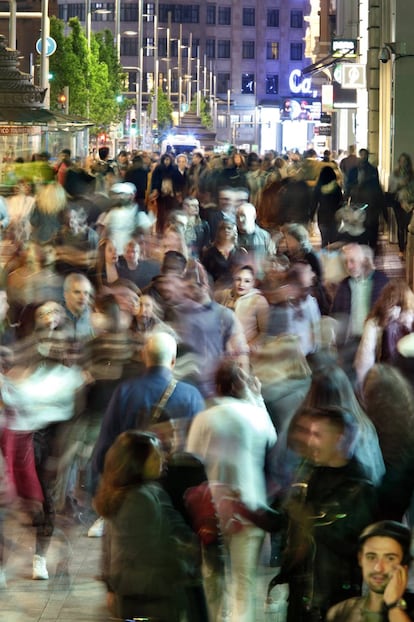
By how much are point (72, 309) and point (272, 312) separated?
4.53ft

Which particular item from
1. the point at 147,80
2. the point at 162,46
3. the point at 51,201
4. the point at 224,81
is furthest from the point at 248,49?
the point at 51,201

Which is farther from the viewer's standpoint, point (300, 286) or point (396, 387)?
point (300, 286)

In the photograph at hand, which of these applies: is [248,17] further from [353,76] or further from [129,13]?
[353,76]

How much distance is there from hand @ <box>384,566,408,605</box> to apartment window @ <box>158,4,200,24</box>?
18724 centimetres

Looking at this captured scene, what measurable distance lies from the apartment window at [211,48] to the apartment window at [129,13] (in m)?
9.58

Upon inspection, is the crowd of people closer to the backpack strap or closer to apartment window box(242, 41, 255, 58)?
the backpack strap

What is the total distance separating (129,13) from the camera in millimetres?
189250

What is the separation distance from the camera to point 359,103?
5306 cm

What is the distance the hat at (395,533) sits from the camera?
6199 mm

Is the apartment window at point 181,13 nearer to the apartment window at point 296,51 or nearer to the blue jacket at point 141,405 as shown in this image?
the apartment window at point 296,51

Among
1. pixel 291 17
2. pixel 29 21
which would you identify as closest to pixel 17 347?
pixel 29 21

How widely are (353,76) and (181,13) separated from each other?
149m

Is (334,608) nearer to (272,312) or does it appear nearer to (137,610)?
(137,610)

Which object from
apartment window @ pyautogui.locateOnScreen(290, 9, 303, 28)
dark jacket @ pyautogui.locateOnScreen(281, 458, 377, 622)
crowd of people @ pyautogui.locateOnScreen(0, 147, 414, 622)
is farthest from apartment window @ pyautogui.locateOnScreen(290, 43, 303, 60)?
dark jacket @ pyautogui.locateOnScreen(281, 458, 377, 622)
